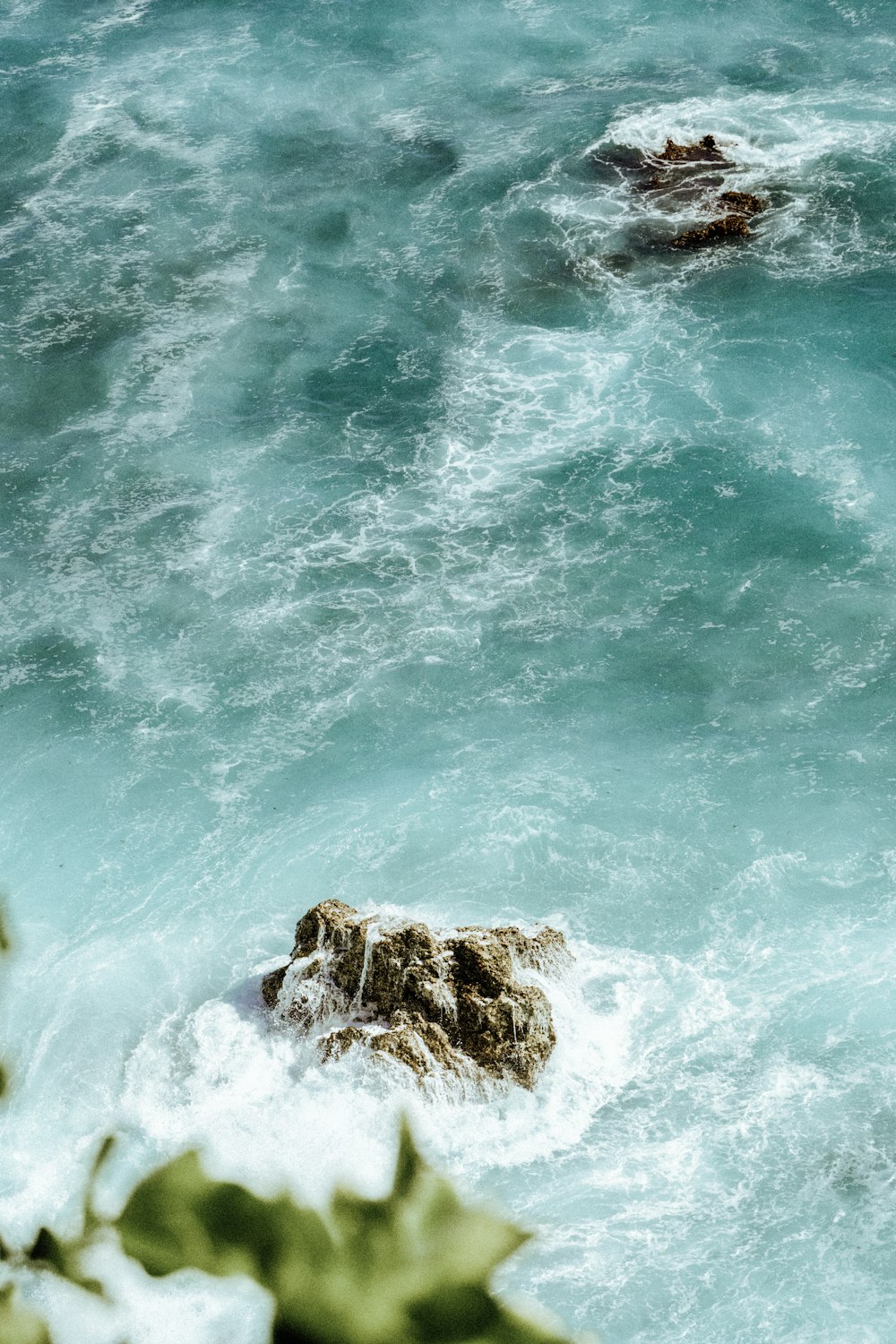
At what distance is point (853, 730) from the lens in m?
16.6

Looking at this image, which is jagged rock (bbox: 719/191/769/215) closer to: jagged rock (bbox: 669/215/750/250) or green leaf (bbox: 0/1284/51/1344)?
jagged rock (bbox: 669/215/750/250)

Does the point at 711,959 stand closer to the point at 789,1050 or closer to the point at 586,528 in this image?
the point at 789,1050

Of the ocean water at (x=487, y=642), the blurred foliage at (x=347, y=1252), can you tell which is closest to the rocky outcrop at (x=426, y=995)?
the ocean water at (x=487, y=642)

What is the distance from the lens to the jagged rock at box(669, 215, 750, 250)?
25578 mm

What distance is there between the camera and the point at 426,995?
1285 cm

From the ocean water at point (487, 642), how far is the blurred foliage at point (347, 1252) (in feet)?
1.26

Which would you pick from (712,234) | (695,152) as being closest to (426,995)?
(712,234)

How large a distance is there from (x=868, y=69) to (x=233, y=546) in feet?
69.4

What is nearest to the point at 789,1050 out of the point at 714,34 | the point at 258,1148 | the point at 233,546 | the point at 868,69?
the point at 258,1148

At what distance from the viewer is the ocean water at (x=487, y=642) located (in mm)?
12406

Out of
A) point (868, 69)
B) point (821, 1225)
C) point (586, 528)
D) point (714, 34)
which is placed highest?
point (714, 34)

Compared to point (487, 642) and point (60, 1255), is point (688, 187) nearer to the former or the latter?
point (487, 642)

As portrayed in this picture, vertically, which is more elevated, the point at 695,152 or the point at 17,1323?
the point at 695,152

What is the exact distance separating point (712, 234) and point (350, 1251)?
87.0 ft
